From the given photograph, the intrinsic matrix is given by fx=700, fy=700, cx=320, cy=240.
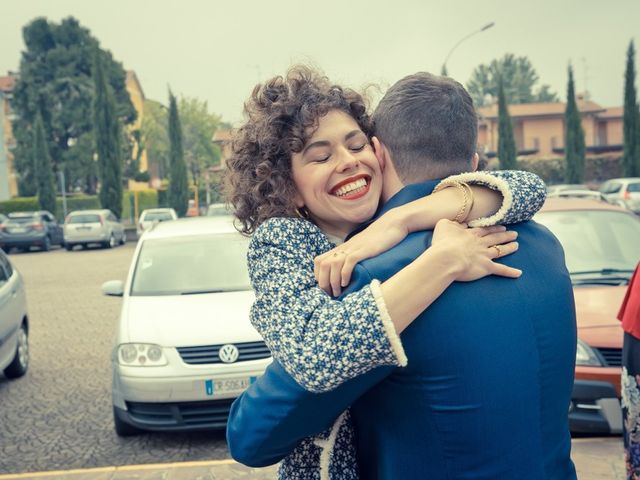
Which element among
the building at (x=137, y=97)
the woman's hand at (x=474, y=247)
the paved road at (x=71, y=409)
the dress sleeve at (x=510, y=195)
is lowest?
the paved road at (x=71, y=409)

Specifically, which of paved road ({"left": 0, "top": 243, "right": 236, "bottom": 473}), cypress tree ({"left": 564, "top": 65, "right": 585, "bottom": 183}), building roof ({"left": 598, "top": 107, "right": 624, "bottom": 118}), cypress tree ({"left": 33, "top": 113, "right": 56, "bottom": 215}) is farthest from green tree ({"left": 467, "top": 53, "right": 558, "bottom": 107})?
paved road ({"left": 0, "top": 243, "right": 236, "bottom": 473})

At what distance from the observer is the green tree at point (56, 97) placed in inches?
1944

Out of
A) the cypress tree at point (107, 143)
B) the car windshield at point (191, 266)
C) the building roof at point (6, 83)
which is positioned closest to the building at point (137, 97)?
the building roof at point (6, 83)

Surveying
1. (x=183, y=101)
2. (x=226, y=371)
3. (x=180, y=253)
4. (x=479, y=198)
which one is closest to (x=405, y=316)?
(x=479, y=198)

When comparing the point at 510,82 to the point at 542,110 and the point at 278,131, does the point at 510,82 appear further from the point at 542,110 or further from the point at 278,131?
the point at 278,131

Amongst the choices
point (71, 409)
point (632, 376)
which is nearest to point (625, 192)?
point (71, 409)

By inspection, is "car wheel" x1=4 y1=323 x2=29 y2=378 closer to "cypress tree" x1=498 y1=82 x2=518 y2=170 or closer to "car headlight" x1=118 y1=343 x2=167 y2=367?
"car headlight" x1=118 y1=343 x2=167 y2=367

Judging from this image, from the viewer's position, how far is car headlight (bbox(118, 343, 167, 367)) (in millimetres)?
5383

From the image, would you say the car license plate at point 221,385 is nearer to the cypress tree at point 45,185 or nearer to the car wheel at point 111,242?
the car wheel at point 111,242

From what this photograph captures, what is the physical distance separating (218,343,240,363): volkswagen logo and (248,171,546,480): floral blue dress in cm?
376

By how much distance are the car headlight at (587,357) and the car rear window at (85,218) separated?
26301 mm

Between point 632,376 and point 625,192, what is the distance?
26951 millimetres

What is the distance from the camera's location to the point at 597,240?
6000 mm

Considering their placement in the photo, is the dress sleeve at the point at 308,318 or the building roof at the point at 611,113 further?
the building roof at the point at 611,113
